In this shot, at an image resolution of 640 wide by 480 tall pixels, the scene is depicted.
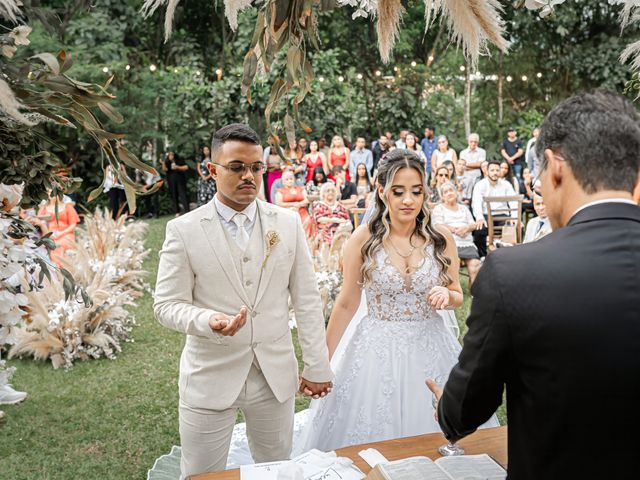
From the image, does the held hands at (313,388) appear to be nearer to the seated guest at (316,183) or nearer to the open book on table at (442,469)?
the open book on table at (442,469)

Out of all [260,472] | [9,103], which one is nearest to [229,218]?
[260,472]

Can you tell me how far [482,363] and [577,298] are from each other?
244mm

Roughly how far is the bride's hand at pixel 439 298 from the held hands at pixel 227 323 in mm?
1252

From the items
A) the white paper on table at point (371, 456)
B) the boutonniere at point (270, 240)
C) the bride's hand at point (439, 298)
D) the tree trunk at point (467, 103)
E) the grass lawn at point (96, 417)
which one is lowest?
the grass lawn at point (96, 417)

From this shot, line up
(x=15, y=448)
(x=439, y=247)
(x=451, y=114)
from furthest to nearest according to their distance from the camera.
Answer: (x=451, y=114)
(x=15, y=448)
(x=439, y=247)

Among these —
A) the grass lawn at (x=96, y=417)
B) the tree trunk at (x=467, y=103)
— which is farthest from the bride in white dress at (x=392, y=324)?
the tree trunk at (x=467, y=103)

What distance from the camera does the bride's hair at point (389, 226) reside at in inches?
136

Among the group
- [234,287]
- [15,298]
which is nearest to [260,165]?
[234,287]

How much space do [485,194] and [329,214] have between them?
2.60 m

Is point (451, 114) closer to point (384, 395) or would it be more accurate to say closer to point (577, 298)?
point (384, 395)

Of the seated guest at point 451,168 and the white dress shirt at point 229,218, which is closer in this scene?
the white dress shirt at point 229,218

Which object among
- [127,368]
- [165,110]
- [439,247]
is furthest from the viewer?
[165,110]

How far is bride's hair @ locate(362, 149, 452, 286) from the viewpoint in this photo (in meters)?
3.46

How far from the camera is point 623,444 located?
1.25m
